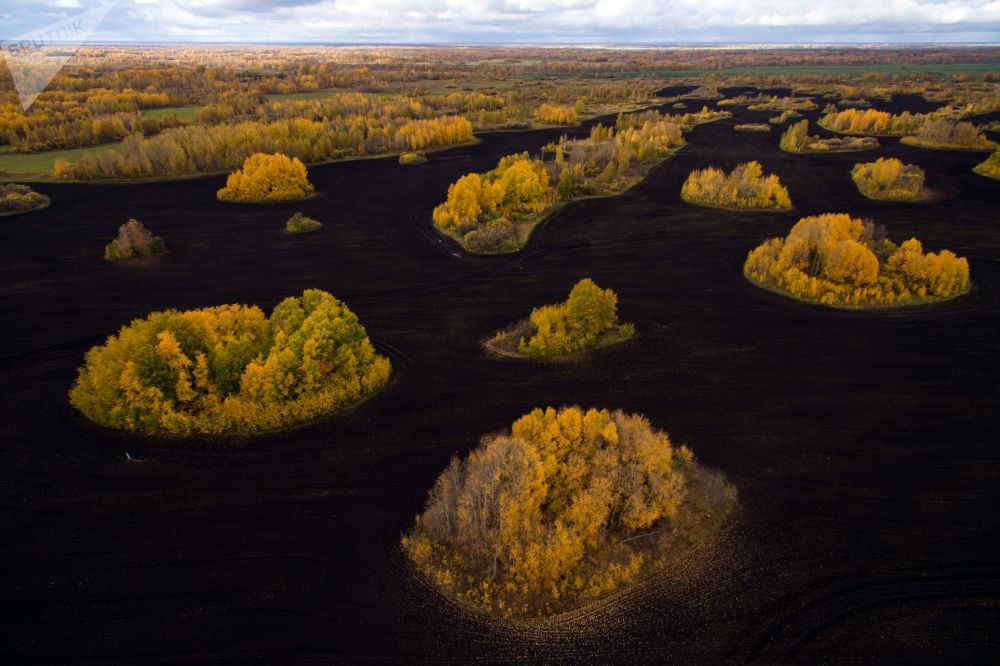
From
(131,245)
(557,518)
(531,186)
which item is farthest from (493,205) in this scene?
(557,518)

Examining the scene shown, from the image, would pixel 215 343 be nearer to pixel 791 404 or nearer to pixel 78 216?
pixel 791 404

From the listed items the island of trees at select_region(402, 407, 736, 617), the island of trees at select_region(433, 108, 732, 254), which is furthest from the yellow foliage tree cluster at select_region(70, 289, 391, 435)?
the island of trees at select_region(433, 108, 732, 254)

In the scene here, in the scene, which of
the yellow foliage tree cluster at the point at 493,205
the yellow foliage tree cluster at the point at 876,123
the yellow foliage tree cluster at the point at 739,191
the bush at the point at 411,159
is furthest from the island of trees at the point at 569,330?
the yellow foliage tree cluster at the point at 876,123

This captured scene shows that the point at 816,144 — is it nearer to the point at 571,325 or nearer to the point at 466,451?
the point at 571,325

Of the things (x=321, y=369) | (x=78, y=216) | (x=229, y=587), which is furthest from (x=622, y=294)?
(x=78, y=216)

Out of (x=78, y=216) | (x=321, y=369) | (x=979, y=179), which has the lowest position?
(x=321, y=369)
